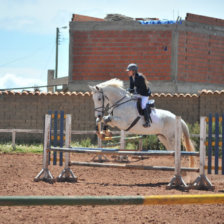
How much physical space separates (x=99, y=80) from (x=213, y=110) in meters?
6.24

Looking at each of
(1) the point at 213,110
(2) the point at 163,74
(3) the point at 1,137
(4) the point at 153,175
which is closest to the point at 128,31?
(2) the point at 163,74

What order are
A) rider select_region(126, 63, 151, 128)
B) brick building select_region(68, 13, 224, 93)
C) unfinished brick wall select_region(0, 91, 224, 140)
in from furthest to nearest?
brick building select_region(68, 13, 224, 93) < unfinished brick wall select_region(0, 91, 224, 140) < rider select_region(126, 63, 151, 128)

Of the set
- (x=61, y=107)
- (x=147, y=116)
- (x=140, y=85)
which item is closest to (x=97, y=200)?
(x=140, y=85)

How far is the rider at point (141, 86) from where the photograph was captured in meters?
9.42

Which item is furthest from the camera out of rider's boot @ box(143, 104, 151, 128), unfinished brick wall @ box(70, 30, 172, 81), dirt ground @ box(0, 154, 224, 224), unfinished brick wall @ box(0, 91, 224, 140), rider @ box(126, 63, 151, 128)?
unfinished brick wall @ box(70, 30, 172, 81)

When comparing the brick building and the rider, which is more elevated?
the brick building

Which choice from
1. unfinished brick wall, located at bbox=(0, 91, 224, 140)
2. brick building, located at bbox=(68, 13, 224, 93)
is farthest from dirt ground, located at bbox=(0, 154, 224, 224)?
brick building, located at bbox=(68, 13, 224, 93)

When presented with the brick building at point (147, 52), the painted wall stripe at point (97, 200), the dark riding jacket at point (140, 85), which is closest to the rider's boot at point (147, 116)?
the dark riding jacket at point (140, 85)

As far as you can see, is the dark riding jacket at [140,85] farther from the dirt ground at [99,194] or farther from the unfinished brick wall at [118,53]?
the unfinished brick wall at [118,53]

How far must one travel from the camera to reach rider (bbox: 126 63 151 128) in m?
9.42

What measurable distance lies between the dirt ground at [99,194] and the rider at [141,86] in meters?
1.59

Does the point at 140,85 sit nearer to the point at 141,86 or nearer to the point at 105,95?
the point at 141,86

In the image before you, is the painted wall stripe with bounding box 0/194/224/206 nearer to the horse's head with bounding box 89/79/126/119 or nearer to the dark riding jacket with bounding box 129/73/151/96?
the horse's head with bounding box 89/79/126/119

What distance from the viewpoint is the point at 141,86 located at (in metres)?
9.56
